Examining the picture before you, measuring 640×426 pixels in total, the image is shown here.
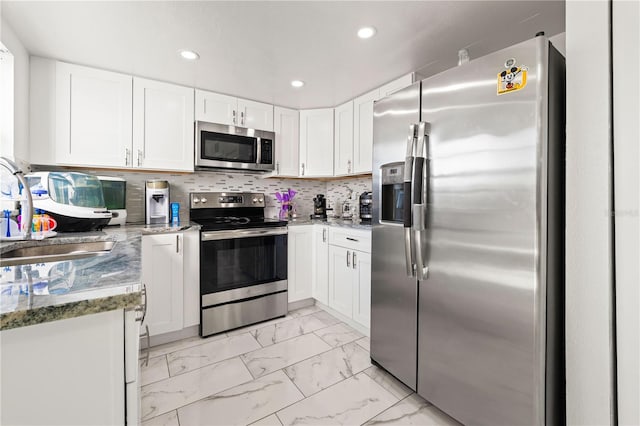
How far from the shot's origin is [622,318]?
982 mm

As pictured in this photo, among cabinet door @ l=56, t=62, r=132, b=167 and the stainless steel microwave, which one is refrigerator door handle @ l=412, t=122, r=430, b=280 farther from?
cabinet door @ l=56, t=62, r=132, b=167

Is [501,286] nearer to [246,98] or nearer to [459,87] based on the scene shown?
[459,87]

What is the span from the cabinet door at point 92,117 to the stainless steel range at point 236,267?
75 cm

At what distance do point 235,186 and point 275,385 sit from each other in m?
1.99

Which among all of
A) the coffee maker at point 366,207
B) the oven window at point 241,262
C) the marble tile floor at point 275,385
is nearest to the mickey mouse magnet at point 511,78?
the marble tile floor at point 275,385

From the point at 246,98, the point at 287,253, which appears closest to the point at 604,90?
the point at 287,253

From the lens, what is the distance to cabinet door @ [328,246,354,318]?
247cm

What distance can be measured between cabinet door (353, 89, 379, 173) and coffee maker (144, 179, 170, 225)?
173 cm

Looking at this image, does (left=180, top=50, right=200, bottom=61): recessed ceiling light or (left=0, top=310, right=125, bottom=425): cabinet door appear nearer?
(left=0, top=310, right=125, bottom=425): cabinet door

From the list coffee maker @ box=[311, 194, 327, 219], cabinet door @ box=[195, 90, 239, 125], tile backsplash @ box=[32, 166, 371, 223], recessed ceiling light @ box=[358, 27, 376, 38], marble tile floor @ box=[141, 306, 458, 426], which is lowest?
marble tile floor @ box=[141, 306, 458, 426]

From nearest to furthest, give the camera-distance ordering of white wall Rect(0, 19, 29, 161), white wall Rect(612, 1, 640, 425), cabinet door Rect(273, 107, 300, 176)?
white wall Rect(612, 1, 640, 425) < white wall Rect(0, 19, 29, 161) < cabinet door Rect(273, 107, 300, 176)

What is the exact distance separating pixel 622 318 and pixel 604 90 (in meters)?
0.80

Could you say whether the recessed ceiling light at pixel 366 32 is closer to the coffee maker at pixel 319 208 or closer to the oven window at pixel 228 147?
the oven window at pixel 228 147

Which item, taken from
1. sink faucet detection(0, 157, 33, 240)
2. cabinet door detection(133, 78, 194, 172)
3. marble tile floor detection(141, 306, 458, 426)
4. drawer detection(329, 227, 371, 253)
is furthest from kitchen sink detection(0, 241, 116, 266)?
drawer detection(329, 227, 371, 253)
